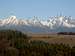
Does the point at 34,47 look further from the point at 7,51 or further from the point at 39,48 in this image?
the point at 7,51

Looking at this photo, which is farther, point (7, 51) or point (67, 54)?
point (67, 54)

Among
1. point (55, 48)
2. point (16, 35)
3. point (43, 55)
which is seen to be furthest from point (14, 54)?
point (16, 35)

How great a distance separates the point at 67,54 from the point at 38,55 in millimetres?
2960

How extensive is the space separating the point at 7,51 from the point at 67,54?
5.49 m

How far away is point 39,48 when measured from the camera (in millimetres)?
26094

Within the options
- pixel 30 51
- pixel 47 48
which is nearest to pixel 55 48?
pixel 47 48

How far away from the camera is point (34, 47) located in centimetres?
2614

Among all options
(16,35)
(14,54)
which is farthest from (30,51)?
(16,35)

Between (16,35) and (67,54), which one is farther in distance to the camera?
(16,35)

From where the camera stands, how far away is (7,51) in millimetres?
23609

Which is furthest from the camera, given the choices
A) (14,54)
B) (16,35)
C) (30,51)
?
(16,35)

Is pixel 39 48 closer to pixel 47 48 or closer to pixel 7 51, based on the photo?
pixel 47 48

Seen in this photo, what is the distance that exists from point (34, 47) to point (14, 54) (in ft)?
10.6

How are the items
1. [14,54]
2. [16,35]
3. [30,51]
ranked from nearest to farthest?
1. [14,54]
2. [30,51]
3. [16,35]
